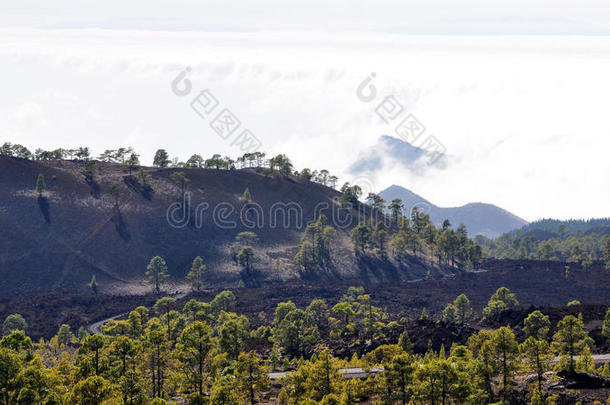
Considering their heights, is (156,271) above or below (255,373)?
above

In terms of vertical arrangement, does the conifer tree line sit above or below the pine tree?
below

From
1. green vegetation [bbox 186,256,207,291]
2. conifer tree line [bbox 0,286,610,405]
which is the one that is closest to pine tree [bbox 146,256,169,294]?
green vegetation [bbox 186,256,207,291]

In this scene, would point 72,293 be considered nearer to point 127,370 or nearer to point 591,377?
point 127,370

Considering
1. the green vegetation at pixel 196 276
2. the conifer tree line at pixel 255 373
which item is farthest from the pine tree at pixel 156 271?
the conifer tree line at pixel 255 373

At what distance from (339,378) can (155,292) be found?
134989 millimetres

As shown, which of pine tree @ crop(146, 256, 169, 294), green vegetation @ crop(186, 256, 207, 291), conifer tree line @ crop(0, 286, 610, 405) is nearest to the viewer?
conifer tree line @ crop(0, 286, 610, 405)

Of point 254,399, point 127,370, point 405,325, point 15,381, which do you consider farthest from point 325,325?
point 15,381

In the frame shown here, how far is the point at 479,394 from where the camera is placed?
2527 inches

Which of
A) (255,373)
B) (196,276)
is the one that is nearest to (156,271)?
(196,276)

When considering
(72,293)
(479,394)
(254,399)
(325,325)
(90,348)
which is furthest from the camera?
(72,293)

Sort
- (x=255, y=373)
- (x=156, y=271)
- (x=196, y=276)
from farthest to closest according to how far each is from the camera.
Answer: (x=196, y=276) < (x=156, y=271) < (x=255, y=373)

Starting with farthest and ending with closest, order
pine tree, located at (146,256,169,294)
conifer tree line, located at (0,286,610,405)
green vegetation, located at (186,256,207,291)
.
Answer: green vegetation, located at (186,256,207,291)
pine tree, located at (146,256,169,294)
conifer tree line, located at (0,286,610,405)

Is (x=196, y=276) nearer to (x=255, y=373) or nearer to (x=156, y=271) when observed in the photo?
(x=156, y=271)

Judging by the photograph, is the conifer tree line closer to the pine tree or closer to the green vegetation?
the green vegetation
